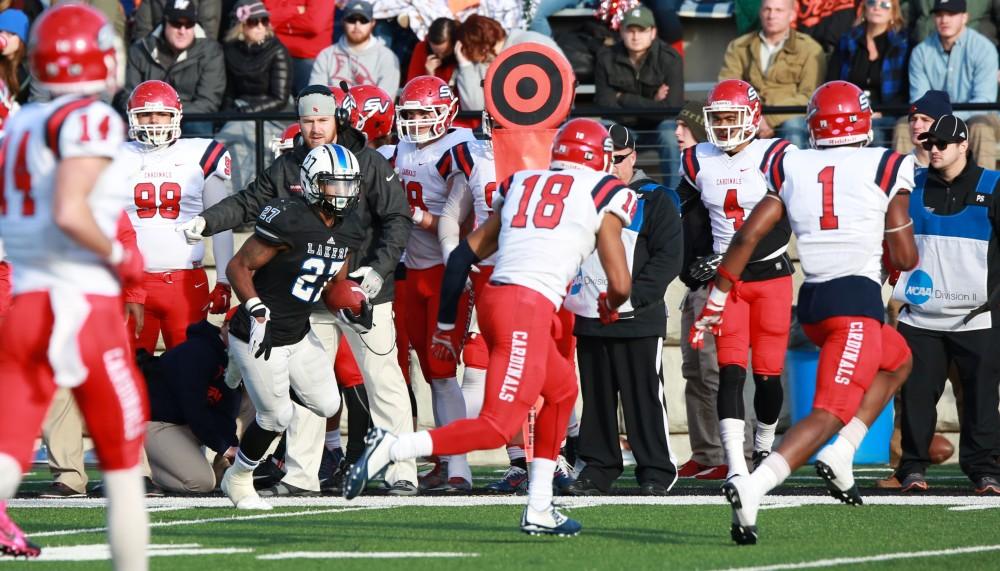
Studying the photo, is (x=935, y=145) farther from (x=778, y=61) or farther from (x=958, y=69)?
(x=778, y=61)

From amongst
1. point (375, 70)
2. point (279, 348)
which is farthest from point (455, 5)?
point (279, 348)

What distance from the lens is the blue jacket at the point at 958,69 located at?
435 inches

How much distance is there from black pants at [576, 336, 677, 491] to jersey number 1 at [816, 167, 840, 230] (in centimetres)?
190

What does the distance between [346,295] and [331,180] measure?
619mm

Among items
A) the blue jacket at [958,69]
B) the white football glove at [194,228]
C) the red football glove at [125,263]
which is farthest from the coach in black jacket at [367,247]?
the blue jacket at [958,69]

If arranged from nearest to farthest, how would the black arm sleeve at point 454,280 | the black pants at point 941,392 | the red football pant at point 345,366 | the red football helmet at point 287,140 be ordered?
1. the black arm sleeve at point 454,280
2. the black pants at point 941,392
3. the red football pant at point 345,366
4. the red football helmet at point 287,140

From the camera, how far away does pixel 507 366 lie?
6.00 meters

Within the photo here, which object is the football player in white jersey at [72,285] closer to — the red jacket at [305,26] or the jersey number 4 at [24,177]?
the jersey number 4 at [24,177]

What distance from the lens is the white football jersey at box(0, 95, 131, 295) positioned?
4453 mm

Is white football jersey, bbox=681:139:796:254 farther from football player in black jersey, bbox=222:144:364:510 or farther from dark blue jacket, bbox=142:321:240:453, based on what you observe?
dark blue jacket, bbox=142:321:240:453

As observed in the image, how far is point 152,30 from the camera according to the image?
39.2 ft

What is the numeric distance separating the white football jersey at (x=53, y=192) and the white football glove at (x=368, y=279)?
356 centimetres

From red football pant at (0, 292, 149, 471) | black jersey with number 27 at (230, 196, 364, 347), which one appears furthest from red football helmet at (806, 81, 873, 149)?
red football pant at (0, 292, 149, 471)

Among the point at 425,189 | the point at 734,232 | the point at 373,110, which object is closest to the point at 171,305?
the point at 425,189
